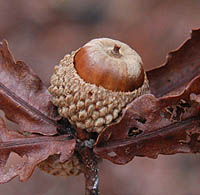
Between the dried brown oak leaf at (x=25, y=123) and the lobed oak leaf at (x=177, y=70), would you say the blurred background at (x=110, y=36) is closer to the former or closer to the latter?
the lobed oak leaf at (x=177, y=70)

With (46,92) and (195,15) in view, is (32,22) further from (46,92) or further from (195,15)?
(46,92)

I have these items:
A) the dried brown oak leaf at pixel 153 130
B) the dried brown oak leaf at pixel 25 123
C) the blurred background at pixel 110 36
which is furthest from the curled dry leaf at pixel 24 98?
the blurred background at pixel 110 36

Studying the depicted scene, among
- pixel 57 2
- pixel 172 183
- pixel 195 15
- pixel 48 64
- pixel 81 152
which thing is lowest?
pixel 81 152

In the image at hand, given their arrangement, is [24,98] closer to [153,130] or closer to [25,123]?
[25,123]

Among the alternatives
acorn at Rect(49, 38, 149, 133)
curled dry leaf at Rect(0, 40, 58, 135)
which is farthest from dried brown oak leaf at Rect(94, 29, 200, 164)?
curled dry leaf at Rect(0, 40, 58, 135)

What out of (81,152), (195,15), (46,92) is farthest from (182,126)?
(195,15)
